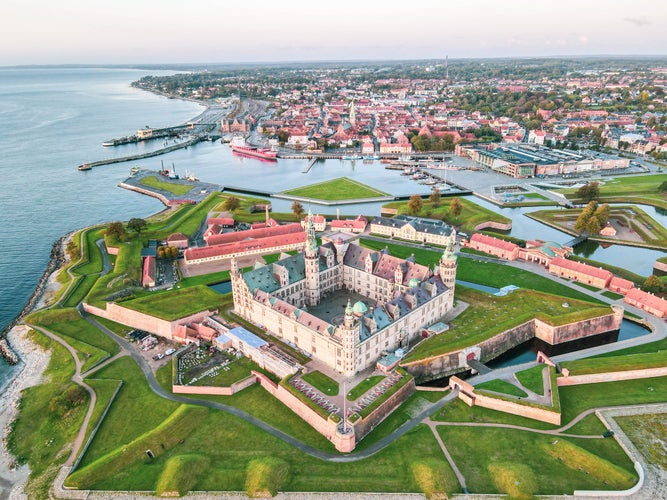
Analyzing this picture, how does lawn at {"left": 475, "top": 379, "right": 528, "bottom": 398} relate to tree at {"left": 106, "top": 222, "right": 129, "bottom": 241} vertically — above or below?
below

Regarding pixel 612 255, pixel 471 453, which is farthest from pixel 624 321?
pixel 471 453

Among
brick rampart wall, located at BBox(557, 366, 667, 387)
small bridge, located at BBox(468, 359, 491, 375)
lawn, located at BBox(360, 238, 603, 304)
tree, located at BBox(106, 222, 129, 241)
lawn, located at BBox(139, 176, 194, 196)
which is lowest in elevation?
lawn, located at BBox(139, 176, 194, 196)

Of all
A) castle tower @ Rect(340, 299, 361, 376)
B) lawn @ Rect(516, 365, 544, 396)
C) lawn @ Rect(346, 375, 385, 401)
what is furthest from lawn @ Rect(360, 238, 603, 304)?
castle tower @ Rect(340, 299, 361, 376)

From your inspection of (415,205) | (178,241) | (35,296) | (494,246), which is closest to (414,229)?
(494,246)

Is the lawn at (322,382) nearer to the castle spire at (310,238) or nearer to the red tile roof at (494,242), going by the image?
the castle spire at (310,238)

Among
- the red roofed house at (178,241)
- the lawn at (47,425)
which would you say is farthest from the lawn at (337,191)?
the lawn at (47,425)

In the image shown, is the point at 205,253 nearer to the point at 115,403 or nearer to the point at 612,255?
the point at 115,403

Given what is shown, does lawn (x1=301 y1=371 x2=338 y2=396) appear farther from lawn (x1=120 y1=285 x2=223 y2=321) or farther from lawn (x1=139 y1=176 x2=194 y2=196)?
lawn (x1=139 y1=176 x2=194 y2=196)
